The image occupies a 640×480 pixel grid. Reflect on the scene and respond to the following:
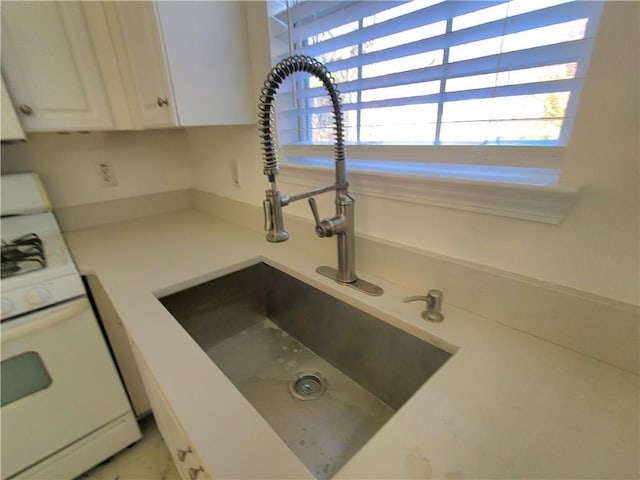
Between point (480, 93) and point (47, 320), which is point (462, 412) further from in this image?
point (47, 320)

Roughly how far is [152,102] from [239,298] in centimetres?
78

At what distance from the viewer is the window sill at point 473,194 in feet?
1.75

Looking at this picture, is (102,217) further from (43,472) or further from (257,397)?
(257,397)

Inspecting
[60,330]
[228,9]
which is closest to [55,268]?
[60,330]

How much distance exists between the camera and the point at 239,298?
1.05 meters

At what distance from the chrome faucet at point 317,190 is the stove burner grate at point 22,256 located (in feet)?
2.78

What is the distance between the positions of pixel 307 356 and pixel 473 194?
0.69 m

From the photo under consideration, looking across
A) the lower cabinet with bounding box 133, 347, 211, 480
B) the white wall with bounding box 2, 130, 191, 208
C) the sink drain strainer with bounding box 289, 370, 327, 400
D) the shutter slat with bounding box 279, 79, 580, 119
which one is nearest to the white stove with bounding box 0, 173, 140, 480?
the white wall with bounding box 2, 130, 191, 208

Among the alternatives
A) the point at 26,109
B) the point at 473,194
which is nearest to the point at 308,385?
the point at 473,194

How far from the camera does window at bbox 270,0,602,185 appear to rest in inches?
20.6

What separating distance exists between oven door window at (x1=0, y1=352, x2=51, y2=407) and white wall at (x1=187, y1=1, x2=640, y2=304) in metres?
1.23

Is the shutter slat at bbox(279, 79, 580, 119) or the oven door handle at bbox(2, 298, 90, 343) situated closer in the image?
the shutter slat at bbox(279, 79, 580, 119)

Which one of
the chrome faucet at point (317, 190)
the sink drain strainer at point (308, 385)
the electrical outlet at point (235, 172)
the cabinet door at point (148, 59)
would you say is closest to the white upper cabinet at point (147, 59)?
the cabinet door at point (148, 59)

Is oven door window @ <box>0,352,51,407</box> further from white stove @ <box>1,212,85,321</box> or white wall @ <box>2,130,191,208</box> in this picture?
white wall @ <box>2,130,191,208</box>
